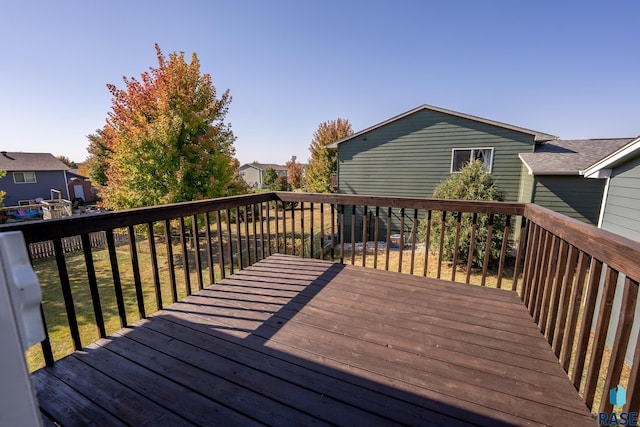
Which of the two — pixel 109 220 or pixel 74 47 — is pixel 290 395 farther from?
pixel 74 47

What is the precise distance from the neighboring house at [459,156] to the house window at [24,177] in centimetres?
2451

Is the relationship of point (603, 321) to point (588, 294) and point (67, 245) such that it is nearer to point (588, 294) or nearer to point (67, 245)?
point (588, 294)

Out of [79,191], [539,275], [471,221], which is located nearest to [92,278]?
[539,275]

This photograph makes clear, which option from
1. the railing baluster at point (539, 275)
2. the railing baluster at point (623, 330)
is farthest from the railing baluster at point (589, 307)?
the railing baluster at point (539, 275)

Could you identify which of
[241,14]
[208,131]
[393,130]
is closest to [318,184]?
[393,130]

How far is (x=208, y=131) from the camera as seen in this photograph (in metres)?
7.67

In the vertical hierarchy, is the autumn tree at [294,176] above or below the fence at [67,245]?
above

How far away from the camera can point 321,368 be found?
5.65 ft

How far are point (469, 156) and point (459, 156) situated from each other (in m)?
0.30

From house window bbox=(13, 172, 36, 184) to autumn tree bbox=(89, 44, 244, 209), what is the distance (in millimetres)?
19878

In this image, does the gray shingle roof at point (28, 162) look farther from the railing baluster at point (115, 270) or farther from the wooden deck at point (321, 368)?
the wooden deck at point (321, 368)

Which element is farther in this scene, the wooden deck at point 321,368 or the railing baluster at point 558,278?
the railing baluster at point 558,278

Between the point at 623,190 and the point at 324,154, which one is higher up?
the point at 324,154

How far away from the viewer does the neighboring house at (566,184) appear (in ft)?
24.0
